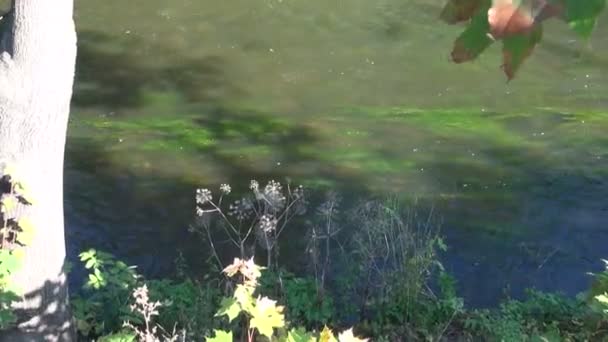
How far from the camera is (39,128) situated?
374cm

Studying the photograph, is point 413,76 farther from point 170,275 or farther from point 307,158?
point 170,275

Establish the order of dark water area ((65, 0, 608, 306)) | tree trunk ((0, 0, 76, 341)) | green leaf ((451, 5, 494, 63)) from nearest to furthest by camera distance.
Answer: green leaf ((451, 5, 494, 63)), tree trunk ((0, 0, 76, 341)), dark water area ((65, 0, 608, 306))

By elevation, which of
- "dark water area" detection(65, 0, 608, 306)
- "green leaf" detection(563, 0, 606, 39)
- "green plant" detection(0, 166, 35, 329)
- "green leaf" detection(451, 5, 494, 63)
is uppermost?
"green leaf" detection(563, 0, 606, 39)

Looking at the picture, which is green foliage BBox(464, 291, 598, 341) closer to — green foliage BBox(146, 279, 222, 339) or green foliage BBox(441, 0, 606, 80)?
green foliage BBox(146, 279, 222, 339)

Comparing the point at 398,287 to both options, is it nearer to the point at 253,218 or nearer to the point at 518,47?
the point at 253,218

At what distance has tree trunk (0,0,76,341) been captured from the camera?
3.64 m

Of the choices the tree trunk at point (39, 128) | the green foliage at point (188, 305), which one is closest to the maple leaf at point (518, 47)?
the tree trunk at point (39, 128)

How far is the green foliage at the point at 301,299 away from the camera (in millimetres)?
4688

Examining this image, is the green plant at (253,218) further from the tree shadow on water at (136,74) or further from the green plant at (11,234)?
the tree shadow on water at (136,74)

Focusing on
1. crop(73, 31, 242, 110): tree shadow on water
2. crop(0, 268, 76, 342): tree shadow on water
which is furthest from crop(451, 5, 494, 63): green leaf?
crop(73, 31, 242, 110): tree shadow on water

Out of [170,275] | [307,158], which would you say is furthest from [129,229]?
[307,158]

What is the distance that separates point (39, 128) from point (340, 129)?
4602 mm

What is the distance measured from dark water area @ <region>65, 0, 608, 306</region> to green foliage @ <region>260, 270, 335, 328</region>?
1295 mm

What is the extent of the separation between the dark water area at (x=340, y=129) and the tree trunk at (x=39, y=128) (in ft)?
5.76
